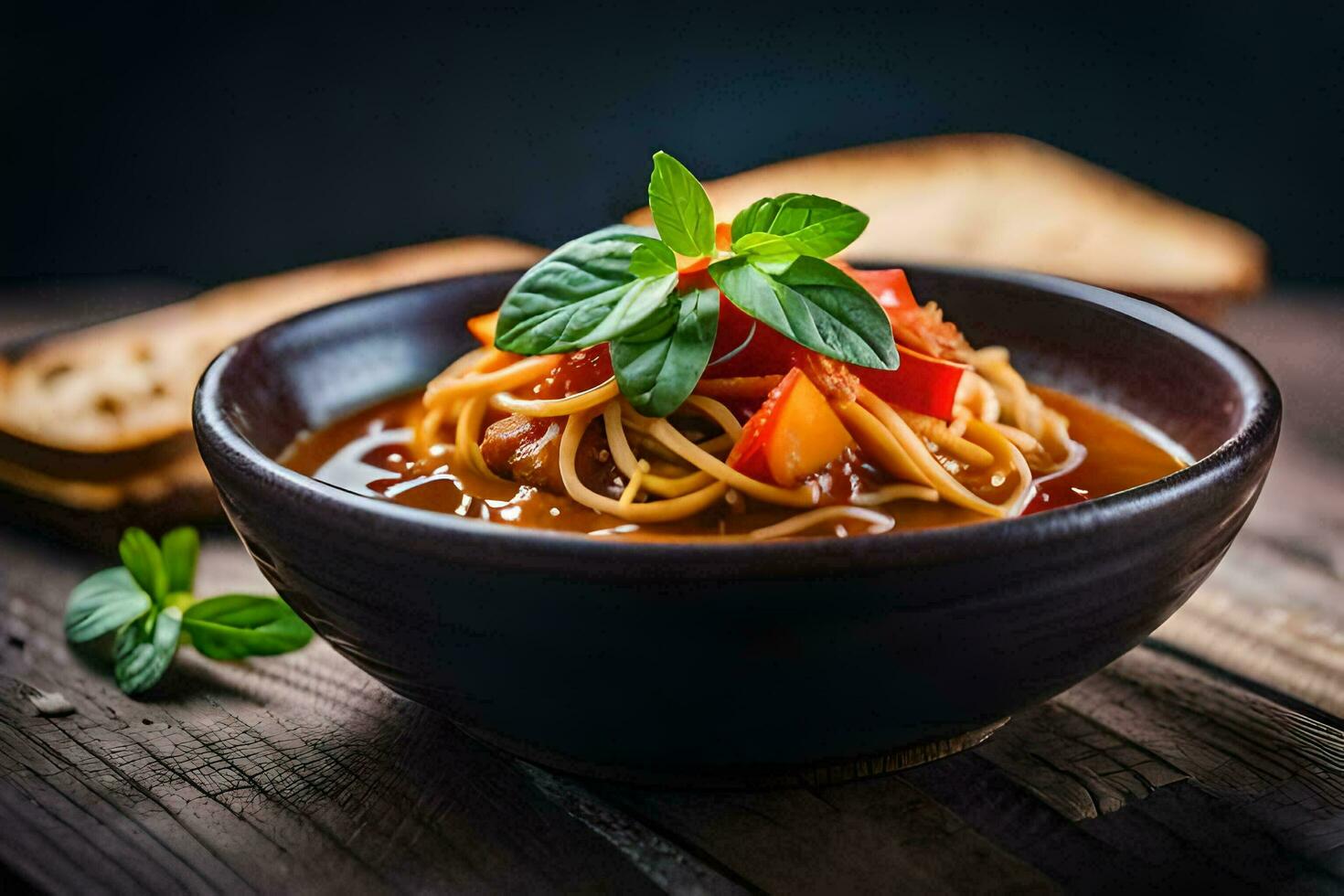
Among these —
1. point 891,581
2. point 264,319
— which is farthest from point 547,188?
point 891,581

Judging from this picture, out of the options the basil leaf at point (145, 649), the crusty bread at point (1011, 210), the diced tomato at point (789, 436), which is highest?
the diced tomato at point (789, 436)

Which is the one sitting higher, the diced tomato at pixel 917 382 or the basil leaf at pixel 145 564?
the diced tomato at pixel 917 382

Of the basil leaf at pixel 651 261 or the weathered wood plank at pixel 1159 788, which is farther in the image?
the basil leaf at pixel 651 261

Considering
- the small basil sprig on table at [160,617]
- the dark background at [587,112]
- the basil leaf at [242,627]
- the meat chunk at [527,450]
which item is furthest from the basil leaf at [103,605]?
the dark background at [587,112]

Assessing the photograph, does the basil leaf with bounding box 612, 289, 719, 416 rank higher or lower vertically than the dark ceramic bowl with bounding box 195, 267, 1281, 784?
higher

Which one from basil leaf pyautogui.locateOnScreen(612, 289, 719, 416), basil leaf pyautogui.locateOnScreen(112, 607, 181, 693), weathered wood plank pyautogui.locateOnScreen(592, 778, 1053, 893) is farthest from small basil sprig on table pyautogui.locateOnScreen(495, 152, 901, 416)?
basil leaf pyautogui.locateOnScreen(112, 607, 181, 693)

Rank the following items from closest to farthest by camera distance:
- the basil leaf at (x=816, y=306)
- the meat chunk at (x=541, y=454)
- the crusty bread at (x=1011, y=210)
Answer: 1. the basil leaf at (x=816, y=306)
2. the meat chunk at (x=541, y=454)
3. the crusty bread at (x=1011, y=210)

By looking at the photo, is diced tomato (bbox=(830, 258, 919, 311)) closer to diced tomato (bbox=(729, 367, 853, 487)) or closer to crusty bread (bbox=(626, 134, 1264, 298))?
diced tomato (bbox=(729, 367, 853, 487))

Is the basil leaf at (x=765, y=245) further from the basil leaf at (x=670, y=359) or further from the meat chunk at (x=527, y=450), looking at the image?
the meat chunk at (x=527, y=450)
